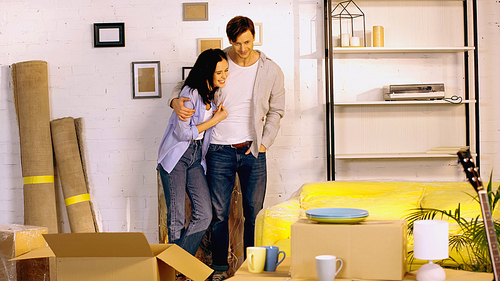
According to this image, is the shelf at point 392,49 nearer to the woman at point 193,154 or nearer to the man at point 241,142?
the man at point 241,142

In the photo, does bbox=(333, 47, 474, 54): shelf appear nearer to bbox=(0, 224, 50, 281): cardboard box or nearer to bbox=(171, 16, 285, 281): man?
bbox=(171, 16, 285, 281): man

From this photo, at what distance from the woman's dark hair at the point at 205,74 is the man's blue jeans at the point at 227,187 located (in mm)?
309

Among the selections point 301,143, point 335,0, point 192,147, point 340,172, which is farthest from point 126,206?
point 335,0

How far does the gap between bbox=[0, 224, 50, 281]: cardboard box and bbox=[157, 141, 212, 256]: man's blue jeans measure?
67cm

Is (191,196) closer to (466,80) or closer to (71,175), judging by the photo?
(71,175)

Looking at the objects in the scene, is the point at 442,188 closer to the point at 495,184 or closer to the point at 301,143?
the point at 495,184

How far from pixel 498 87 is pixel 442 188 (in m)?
1.21

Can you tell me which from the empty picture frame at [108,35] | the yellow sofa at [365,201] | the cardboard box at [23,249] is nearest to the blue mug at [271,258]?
the yellow sofa at [365,201]

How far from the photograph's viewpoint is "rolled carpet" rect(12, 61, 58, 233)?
311 cm

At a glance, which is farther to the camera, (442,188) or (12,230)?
(442,188)

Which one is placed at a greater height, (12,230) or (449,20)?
(449,20)

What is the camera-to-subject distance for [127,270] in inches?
47.3

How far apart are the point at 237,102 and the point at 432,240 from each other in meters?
1.65

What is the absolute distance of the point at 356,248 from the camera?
1.16m
